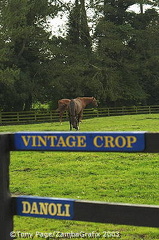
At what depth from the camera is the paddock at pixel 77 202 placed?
3.49 m

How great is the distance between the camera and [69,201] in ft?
12.3

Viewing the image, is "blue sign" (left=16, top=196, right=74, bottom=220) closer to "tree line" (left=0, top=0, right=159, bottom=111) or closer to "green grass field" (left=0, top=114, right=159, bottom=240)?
"green grass field" (left=0, top=114, right=159, bottom=240)

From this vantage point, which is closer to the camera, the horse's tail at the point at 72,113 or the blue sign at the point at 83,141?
the blue sign at the point at 83,141

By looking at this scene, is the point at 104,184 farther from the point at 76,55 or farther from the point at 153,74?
the point at 153,74

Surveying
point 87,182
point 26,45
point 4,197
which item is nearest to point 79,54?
point 26,45

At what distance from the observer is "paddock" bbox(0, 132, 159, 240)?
3494 millimetres

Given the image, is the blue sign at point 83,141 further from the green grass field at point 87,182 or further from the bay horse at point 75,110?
the bay horse at point 75,110

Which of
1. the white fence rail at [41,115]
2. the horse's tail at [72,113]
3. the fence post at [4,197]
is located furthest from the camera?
the white fence rail at [41,115]

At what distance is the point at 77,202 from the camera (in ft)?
12.2

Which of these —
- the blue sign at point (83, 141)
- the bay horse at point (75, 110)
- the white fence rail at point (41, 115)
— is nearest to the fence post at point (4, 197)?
the blue sign at point (83, 141)

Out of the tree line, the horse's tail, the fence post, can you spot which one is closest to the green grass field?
the fence post

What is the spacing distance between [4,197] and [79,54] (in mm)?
46447

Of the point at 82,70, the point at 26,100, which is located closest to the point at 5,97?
the point at 26,100

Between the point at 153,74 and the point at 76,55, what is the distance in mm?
13731
